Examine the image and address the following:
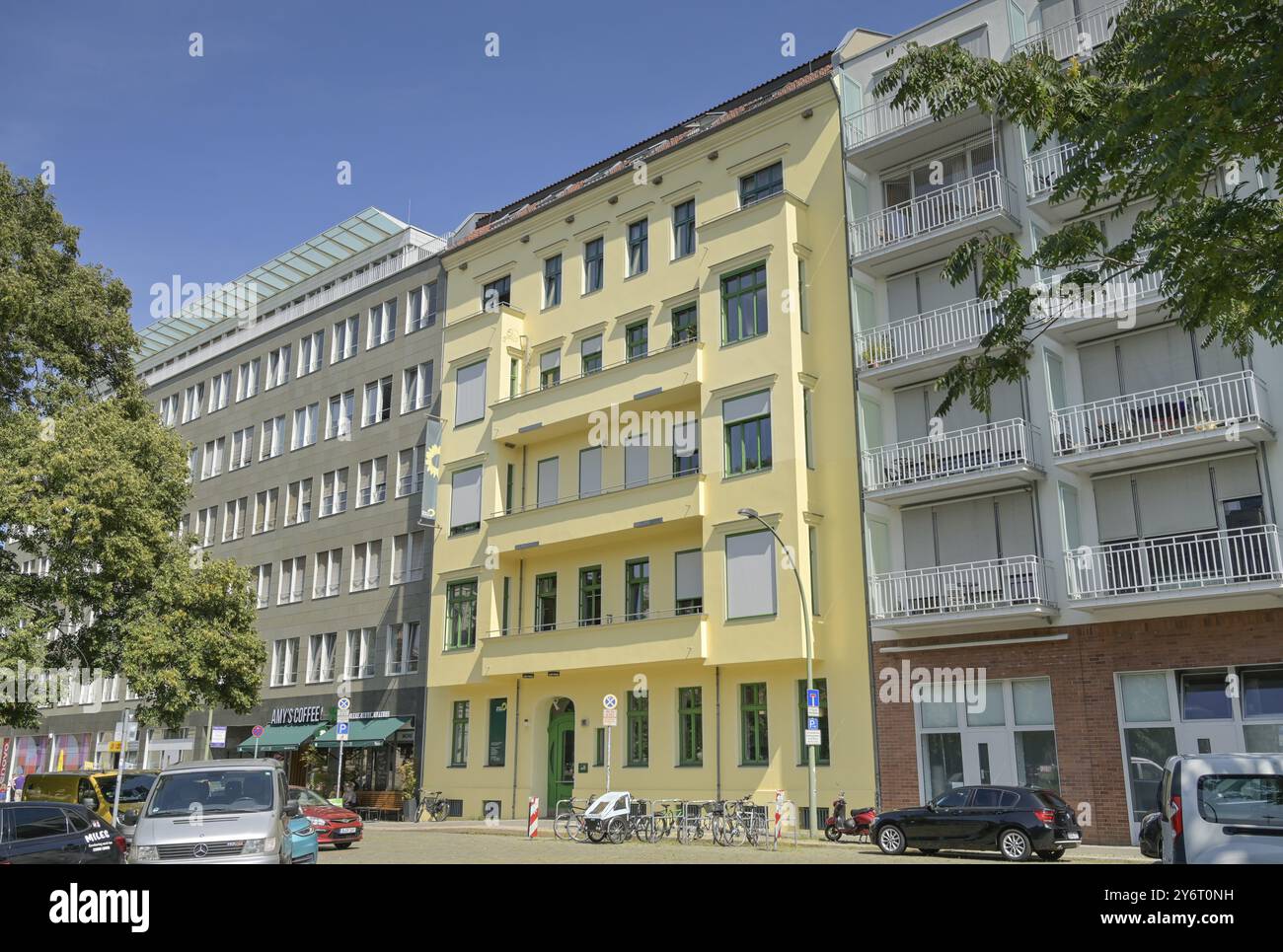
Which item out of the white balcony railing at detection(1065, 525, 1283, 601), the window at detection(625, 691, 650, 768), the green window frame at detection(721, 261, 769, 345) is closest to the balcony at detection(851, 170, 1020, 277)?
the green window frame at detection(721, 261, 769, 345)

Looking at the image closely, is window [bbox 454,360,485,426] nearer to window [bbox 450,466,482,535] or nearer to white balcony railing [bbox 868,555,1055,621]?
window [bbox 450,466,482,535]

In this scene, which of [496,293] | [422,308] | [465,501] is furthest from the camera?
[422,308]

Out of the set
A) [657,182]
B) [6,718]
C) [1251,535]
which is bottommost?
[6,718]

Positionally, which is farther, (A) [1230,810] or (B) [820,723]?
(B) [820,723]

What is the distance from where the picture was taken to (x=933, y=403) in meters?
27.6

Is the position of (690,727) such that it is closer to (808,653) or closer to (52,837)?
(808,653)

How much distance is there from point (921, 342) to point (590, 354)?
1196 centimetres

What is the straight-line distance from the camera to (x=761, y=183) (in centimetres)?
3203

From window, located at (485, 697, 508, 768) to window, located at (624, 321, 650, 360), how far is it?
473 inches

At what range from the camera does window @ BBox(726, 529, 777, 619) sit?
28.2 m

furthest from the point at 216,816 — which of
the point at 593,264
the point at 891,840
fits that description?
the point at 593,264

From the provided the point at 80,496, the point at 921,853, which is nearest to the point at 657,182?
the point at 80,496
